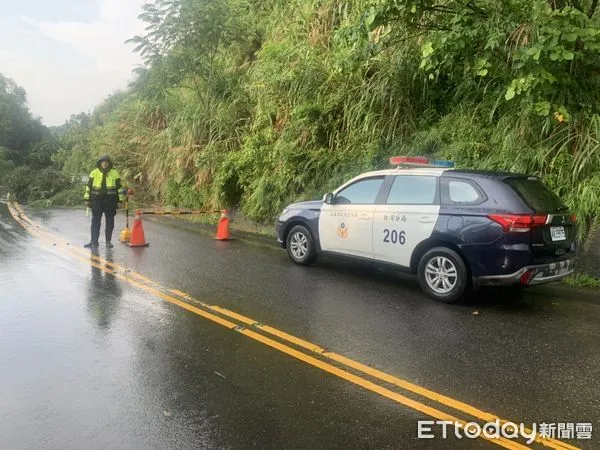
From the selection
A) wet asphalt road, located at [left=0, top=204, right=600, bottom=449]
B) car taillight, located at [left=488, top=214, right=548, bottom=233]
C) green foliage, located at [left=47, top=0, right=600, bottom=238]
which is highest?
green foliage, located at [left=47, top=0, right=600, bottom=238]

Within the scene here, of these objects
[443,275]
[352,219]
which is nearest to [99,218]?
[352,219]

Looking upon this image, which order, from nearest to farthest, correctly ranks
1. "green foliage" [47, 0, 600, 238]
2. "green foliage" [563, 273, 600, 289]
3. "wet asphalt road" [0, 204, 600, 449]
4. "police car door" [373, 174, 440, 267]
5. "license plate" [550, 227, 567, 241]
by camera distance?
"wet asphalt road" [0, 204, 600, 449] → "license plate" [550, 227, 567, 241] → "police car door" [373, 174, 440, 267] → "green foliage" [563, 273, 600, 289] → "green foliage" [47, 0, 600, 238]

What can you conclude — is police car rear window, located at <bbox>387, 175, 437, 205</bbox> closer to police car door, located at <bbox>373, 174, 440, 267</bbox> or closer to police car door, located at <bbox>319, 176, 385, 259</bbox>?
police car door, located at <bbox>373, 174, 440, 267</bbox>

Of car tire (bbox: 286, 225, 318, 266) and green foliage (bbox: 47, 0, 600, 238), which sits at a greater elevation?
green foliage (bbox: 47, 0, 600, 238)

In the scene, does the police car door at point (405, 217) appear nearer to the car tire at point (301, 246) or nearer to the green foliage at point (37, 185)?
the car tire at point (301, 246)

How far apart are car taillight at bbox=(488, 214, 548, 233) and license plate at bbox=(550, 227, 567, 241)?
217 millimetres

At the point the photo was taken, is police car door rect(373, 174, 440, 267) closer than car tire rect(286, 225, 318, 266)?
Yes

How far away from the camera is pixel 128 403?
386cm

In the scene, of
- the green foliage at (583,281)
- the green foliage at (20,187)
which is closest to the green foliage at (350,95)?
the green foliage at (583,281)

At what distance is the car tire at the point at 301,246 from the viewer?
8.55 m

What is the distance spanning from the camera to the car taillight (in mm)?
6059

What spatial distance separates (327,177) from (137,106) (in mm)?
12877

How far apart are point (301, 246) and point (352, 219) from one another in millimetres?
1303

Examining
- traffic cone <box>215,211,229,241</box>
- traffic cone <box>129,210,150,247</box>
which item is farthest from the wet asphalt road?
traffic cone <box>215,211,229,241</box>
